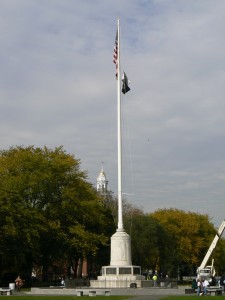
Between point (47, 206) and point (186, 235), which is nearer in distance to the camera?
point (47, 206)

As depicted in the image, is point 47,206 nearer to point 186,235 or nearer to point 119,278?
point 119,278

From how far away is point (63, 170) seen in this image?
7144 centimetres

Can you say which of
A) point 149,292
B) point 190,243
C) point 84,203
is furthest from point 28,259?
point 190,243

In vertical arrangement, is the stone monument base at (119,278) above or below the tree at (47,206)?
below

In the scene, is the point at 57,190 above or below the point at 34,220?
above

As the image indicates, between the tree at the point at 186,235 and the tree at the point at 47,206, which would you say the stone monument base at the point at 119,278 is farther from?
the tree at the point at 186,235

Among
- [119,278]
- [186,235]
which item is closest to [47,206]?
[119,278]

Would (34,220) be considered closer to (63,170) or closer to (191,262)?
(63,170)

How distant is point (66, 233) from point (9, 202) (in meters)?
9.31

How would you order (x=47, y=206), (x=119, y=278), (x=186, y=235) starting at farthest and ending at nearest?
(x=186, y=235) → (x=47, y=206) → (x=119, y=278)

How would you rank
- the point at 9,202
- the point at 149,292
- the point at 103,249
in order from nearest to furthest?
the point at 149,292, the point at 9,202, the point at 103,249

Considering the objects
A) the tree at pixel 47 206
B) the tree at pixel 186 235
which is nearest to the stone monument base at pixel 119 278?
the tree at pixel 47 206

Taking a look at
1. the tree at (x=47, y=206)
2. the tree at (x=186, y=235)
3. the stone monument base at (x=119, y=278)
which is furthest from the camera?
the tree at (x=186, y=235)

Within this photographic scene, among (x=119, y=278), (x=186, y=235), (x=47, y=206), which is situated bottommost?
(x=119, y=278)
